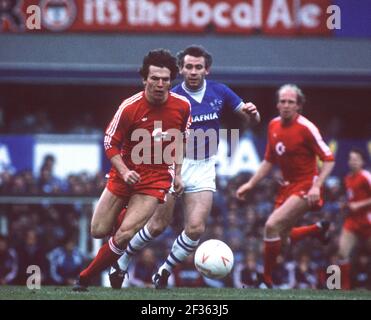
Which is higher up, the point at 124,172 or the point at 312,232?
the point at 124,172

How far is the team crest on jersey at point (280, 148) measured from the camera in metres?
11.1

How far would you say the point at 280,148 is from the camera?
11.1 meters


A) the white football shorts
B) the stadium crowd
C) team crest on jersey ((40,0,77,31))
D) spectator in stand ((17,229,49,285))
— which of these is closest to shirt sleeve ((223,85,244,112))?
the white football shorts

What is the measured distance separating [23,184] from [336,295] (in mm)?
7441

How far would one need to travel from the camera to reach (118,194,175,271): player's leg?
9.80 metres

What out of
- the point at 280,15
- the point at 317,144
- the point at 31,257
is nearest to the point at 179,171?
A: the point at 317,144

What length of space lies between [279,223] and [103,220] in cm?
239

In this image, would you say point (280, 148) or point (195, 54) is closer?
point (195, 54)

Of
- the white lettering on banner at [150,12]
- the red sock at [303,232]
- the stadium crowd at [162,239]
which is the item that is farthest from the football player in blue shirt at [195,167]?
the white lettering on banner at [150,12]

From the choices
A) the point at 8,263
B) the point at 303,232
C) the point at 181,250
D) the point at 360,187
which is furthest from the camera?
the point at 8,263

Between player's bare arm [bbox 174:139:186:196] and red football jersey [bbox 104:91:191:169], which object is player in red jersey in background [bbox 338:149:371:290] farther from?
red football jersey [bbox 104:91:191:169]

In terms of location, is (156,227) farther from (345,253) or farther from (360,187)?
(360,187)

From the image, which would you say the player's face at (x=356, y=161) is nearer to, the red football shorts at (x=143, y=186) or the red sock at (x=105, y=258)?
the red football shorts at (x=143, y=186)

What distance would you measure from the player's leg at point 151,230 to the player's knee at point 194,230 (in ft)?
0.73
